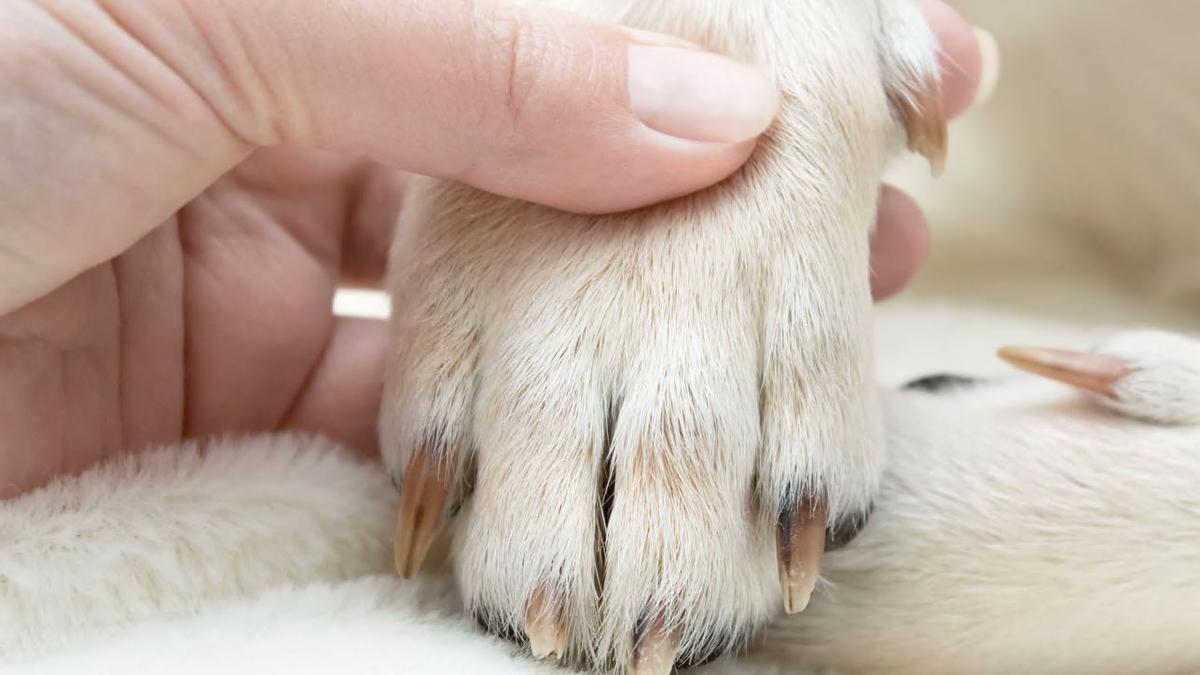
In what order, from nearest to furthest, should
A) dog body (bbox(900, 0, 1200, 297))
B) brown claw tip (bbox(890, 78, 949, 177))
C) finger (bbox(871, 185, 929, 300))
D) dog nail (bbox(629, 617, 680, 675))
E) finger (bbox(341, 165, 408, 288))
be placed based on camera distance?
dog nail (bbox(629, 617, 680, 675)) < brown claw tip (bbox(890, 78, 949, 177)) < finger (bbox(871, 185, 929, 300)) < finger (bbox(341, 165, 408, 288)) < dog body (bbox(900, 0, 1200, 297))

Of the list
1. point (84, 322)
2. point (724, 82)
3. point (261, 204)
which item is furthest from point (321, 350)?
point (724, 82)

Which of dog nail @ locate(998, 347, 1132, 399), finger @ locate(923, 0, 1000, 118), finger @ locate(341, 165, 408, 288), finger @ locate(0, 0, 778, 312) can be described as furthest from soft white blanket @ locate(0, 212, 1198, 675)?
finger @ locate(923, 0, 1000, 118)

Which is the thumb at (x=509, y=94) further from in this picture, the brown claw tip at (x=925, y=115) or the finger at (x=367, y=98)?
the brown claw tip at (x=925, y=115)

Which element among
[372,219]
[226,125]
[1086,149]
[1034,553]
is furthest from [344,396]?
[1086,149]

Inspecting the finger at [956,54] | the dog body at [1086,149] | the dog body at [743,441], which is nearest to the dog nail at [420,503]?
the dog body at [743,441]

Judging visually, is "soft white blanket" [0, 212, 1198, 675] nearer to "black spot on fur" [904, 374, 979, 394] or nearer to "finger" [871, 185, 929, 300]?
"black spot on fur" [904, 374, 979, 394]

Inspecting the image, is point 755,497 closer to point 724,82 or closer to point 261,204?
point 724,82
